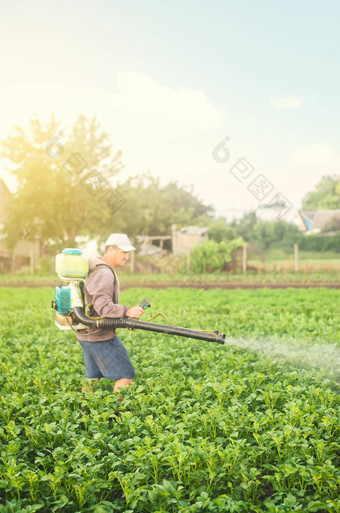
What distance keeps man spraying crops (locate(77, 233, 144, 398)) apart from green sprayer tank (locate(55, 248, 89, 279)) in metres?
0.13

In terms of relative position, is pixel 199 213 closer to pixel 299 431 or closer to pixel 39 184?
pixel 39 184

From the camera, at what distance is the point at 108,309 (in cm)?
473

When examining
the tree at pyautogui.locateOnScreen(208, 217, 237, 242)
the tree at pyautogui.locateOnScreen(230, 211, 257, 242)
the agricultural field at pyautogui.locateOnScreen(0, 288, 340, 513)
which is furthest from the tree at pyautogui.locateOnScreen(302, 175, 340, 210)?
the agricultural field at pyautogui.locateOnScreen(0, 288, 340, 513)

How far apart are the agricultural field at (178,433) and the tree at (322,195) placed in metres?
54.7

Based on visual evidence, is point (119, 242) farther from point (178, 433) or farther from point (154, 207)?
point (154, 207)

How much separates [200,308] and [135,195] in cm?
2312

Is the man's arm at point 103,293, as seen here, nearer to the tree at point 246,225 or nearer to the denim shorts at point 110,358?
the denim shorts at point 110,358

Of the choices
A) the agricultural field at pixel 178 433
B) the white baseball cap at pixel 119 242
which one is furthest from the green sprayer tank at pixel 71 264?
the agricultural field at pixel 178 433

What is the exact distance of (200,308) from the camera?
12.6m

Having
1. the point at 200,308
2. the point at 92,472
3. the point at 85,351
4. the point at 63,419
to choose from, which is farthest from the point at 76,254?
the point at 200,308

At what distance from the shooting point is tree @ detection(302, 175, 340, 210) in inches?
2346

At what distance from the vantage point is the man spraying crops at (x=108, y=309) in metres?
4.77

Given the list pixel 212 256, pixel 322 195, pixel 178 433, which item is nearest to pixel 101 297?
pixel 178 433

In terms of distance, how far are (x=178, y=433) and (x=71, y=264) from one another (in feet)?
5.88
